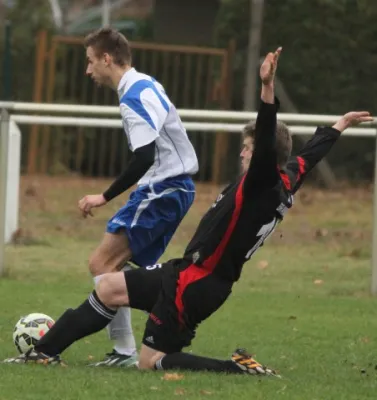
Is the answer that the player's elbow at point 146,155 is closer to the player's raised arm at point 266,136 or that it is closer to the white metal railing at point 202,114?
the player's raised arm at point 266,136

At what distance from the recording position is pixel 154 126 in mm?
7117

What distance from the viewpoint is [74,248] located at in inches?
517

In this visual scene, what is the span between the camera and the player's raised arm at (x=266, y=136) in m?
6.30

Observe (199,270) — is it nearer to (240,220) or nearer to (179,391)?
(240,220)

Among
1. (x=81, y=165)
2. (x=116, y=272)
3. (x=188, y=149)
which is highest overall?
(x=188, y=149)

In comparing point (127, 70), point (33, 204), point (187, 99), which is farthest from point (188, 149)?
point (187, 99)

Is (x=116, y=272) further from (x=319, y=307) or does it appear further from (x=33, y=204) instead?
(x=33, y=204)

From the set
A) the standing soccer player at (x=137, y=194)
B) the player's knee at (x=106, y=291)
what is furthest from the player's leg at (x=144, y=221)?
the player's knee at (x=106, y=291)

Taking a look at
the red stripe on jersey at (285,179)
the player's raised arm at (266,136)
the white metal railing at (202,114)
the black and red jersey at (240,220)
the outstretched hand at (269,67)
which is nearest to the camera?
the outstretched hand at (269,67)

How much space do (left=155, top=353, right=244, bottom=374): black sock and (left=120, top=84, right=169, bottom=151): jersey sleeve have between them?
110 cm

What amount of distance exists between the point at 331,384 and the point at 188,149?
62.7 inches

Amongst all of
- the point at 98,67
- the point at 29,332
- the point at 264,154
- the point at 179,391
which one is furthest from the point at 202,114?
the point at 179,391

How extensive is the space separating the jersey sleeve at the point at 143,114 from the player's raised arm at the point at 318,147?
0.73 meters

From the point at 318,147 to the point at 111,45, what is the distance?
1.26m
